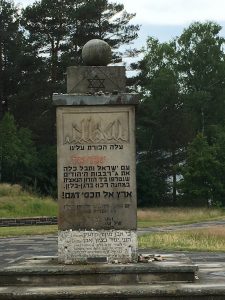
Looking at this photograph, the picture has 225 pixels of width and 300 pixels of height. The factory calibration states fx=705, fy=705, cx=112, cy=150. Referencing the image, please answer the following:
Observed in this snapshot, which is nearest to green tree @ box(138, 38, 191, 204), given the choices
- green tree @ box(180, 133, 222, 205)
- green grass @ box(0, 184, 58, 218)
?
green tree @ box(180, 133, 222, 205)

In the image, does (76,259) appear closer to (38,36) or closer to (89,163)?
(89,163)

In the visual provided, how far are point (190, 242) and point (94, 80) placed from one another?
44.1 feet

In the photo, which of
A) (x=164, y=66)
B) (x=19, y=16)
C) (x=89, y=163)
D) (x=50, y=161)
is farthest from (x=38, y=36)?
(x=89, y=163)

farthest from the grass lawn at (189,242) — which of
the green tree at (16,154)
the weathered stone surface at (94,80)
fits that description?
the green tree at (16,154)

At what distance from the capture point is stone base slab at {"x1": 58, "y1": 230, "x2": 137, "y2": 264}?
11312mm

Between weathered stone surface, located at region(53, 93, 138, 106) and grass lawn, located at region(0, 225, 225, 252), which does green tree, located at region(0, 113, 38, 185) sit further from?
weathered stone surface, located at region(53, 93, 138, 106)

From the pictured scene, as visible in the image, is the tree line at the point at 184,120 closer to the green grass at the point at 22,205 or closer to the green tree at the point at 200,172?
the green tree at the point at 200,172

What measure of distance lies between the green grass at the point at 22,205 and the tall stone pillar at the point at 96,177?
106 feet

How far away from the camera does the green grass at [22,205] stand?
4475cm

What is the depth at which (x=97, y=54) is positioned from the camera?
38.9 ft

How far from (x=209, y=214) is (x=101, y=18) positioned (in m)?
24.0

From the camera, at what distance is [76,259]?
11289 millimetres

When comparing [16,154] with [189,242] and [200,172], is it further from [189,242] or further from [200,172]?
[189,242]

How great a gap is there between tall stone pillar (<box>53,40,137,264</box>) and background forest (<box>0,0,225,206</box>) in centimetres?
4459
